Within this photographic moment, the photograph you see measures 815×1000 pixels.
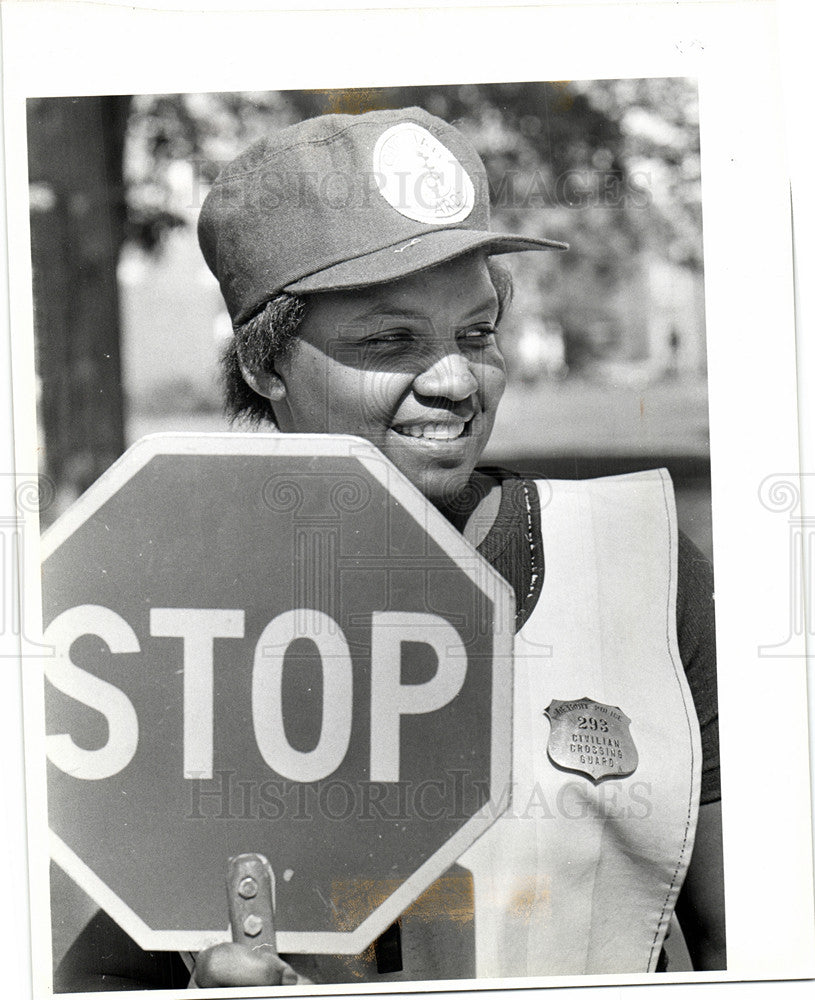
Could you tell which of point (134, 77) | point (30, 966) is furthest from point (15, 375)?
point (30, 966)

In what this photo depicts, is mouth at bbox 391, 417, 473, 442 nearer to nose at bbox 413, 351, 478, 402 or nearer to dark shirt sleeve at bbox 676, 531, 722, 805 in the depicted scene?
nose at bbox 413, 351, 478, 402

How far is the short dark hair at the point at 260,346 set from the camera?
4.40ft

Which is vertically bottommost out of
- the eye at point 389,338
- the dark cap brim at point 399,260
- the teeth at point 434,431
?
the teeth at point 434,431

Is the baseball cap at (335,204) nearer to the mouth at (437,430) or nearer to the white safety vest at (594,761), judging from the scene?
the mouth at (437,430)

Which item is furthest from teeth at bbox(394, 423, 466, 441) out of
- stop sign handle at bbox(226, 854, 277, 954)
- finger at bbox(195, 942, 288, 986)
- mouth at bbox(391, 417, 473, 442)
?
finger at bbox(195, 942, 288, 986)

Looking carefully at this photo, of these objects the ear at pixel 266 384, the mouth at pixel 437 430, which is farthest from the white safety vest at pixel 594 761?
the ear at pixel 266 384

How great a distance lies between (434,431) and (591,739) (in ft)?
1.44

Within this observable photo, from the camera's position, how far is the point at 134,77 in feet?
4.39

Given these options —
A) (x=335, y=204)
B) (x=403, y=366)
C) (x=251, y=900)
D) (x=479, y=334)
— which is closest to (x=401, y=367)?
(x=403, y=366)

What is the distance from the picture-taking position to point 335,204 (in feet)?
4.37

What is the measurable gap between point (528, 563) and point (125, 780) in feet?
1.87

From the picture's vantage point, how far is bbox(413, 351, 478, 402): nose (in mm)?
1341

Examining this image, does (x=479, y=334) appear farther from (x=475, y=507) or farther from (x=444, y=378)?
(x=475, y=507)

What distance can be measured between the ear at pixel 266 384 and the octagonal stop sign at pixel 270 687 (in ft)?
0.24
